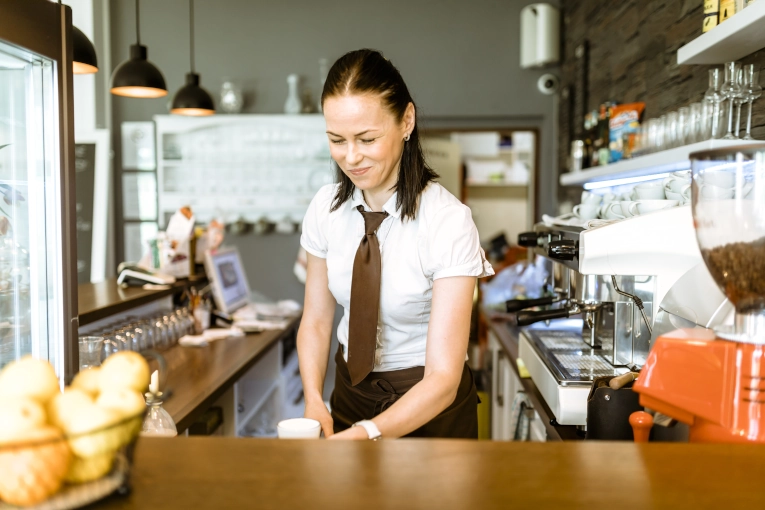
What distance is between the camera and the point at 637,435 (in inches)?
49.5

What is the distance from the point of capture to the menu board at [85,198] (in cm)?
518

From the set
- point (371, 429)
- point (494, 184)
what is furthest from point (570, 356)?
point (494, 184)

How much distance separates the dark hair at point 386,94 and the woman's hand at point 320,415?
0.48m

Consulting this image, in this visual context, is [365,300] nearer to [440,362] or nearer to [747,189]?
[440,362]

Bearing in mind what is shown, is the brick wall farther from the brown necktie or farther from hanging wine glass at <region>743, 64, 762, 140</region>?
the brown necktie

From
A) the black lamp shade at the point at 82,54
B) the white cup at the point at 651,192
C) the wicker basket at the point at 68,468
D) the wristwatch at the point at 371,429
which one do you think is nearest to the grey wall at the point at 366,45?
the black lamp shade at the point at 82,54

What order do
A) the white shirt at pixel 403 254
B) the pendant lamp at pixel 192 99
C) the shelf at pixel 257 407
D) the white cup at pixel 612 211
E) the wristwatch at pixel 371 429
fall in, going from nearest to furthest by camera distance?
the wristwatch at pixel 371 429 → the white shirt at pixel 403 254 → the white cup at pixel 612 211 → the shelf at pixel 257 407 → the pendant lamp at pixel 192 99

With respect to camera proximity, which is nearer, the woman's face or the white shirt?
the woman's face

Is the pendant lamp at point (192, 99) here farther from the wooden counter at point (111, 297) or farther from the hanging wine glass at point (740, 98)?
the hanging wine glass at point (740, 98)

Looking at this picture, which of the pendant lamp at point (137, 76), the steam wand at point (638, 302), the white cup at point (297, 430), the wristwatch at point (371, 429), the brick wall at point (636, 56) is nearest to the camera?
the white cup at point (297, 430)

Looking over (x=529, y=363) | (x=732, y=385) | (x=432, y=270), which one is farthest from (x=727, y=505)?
(x=529, y=363)

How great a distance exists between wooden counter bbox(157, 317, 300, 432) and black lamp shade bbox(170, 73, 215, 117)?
5.07 ft

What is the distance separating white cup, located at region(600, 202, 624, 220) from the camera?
1.86m

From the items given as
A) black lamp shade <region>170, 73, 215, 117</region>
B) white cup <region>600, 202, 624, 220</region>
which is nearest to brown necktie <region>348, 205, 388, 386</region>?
white cup <region>600, 202, 624, 220</region>
